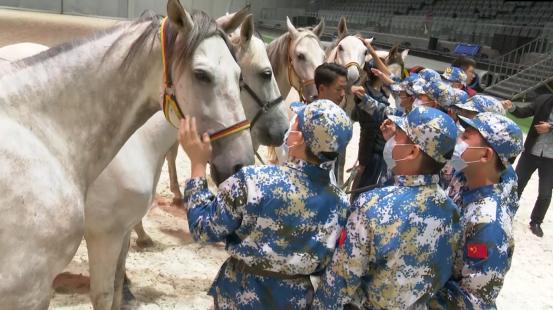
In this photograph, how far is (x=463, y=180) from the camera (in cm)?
205

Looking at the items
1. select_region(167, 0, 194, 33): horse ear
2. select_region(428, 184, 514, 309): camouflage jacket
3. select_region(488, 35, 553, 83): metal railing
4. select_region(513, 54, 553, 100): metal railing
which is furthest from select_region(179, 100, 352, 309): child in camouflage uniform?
select_region(488, 35, 553, 83): metal railing

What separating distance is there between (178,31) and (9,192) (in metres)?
0.79

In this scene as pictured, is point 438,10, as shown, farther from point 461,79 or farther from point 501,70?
point 461,79

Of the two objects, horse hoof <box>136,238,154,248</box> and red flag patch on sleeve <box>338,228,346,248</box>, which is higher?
red flag patch on sleeve <box>338,228,346,248</box>

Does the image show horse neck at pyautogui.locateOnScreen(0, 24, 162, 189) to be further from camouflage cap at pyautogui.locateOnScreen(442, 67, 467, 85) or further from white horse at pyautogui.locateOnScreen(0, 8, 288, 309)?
camouflage cap at pyautogui.locateOnScreen(442, 67, 467, 85)

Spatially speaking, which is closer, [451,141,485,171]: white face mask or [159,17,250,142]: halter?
[159,17,250,142]: halter

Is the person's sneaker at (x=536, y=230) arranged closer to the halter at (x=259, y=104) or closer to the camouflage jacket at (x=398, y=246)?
the halter at (x=259, y=104)

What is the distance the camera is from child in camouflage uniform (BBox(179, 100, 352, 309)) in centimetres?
158

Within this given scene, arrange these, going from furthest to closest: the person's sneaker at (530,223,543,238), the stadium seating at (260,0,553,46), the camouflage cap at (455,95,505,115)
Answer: the stadium seating at (260,0,553,46) → the person's sneaker at (530,223,543,238) → the camouflage cap at (455,95,505,115)

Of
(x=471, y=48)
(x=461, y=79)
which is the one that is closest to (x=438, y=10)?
(x=471, y=48)

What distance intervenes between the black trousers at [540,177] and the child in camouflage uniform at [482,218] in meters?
3.71

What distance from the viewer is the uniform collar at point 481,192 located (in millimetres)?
1729

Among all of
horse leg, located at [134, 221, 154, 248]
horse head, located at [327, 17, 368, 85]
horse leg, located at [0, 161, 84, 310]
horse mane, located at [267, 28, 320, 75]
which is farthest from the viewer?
horse head, located at [327, 17, 368, 85]

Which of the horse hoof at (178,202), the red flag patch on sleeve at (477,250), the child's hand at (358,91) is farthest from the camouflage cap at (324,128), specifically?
the horse hoof at (178,202)
